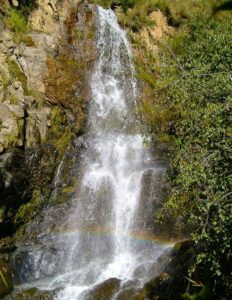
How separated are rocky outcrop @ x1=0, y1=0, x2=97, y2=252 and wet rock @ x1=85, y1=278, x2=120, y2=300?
190 inches

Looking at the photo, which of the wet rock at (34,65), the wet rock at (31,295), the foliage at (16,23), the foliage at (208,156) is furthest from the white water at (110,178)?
the foliage at (208,156)

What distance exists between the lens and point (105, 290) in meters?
14.1

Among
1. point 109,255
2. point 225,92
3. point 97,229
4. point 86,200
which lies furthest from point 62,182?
point 225,92

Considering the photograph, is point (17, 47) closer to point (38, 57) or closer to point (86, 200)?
point (38, 57)

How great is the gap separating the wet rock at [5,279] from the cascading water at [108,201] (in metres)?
1.05

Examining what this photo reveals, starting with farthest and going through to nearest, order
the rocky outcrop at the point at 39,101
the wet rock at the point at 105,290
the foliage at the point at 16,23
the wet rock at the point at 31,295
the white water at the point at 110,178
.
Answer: the foliage at the point at 16,23
the rocky outcrop at the point at 39,101
the white water at the point at 110,178
the wet rock at the point at 31,295
the wet rock at the point at 105,290

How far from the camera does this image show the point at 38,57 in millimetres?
21906

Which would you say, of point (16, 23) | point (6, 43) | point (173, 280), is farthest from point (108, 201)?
point (16, 23)

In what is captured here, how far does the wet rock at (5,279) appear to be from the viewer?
14.8 metres

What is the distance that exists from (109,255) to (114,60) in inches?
448

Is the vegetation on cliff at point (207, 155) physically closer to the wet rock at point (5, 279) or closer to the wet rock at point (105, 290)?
the wet rock at point (105, 290)

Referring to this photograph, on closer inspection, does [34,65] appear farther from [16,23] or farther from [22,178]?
[22,178]

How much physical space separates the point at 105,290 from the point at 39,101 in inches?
395

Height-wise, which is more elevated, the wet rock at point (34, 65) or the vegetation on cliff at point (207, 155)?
the wet rock at point (34, 65)
